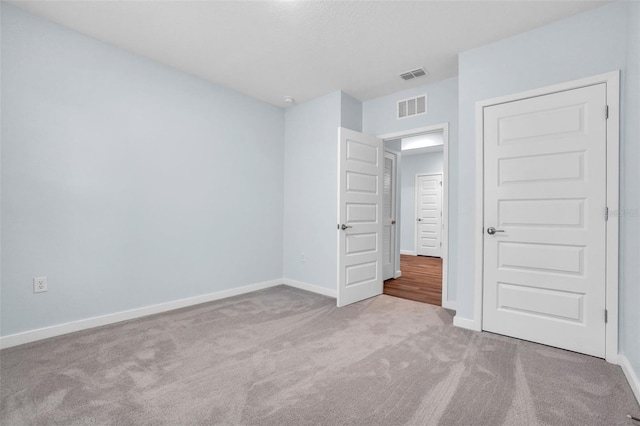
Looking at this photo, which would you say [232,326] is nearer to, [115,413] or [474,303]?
[115,413]

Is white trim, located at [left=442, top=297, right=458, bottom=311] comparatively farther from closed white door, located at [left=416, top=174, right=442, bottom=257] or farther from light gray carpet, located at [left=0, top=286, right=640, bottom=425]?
closed white door, located at [left=416, top=174, right=442, bottom=257]

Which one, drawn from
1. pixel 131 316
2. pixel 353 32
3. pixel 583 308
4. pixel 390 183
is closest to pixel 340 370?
pixel 583 308

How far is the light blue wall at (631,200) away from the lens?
1.98 meters

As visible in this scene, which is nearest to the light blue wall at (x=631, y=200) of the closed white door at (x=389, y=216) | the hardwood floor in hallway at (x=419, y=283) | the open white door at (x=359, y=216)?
the hardwood floor in hallway at (x=419, y=283)

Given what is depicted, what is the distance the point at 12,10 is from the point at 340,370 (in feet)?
12.5

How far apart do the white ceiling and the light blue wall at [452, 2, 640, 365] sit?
0.37 ft

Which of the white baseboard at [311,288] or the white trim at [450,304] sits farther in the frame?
the white baseboard at [311,288]

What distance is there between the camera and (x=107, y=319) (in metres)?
2.95

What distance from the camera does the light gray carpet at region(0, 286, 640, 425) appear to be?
1.66 metres

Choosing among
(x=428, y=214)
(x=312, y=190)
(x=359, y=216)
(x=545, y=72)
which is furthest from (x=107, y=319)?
(x=428, y=214)

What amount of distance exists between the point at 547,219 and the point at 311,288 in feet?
9.54

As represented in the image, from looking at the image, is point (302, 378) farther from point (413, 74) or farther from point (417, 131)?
Result: point (413, 74)

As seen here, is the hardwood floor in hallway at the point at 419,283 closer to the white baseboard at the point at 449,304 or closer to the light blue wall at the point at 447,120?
the white baseboard at the point at 449,304

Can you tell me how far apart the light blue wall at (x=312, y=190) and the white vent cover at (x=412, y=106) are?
81 centimetres
